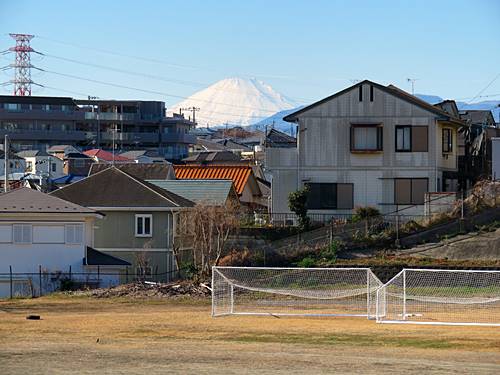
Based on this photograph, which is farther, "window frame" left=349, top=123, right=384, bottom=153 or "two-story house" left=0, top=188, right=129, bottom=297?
"window frame" left=349, top=123, right=384, bottom=153

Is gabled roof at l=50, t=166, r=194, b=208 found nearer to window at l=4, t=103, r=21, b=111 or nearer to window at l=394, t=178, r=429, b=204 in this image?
window at l=394, t=178, r=429, b=204

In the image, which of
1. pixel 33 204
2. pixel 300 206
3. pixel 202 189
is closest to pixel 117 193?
pixel 33 204

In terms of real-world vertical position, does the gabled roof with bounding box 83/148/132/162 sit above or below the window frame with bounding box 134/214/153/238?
above

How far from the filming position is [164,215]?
4597cm

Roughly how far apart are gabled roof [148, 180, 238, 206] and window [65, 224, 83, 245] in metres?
9.35

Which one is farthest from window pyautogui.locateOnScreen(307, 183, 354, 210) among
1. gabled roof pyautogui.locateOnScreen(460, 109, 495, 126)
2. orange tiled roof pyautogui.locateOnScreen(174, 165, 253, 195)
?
gabled roof pyautogui.locateOnScreen(460, 109, 495, 126)

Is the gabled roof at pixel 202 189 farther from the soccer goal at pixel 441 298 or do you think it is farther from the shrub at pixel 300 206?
the soccer goal at pixel 441 298

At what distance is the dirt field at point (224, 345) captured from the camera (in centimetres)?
1848

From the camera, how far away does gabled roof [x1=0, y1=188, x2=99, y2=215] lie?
42.1m

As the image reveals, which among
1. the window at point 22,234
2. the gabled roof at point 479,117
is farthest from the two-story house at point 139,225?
the gabled roof at point 479,117

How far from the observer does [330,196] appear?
50.0 metres

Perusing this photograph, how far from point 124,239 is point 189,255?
12.2 ft

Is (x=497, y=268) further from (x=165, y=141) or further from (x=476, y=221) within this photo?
(x=165, y=141)

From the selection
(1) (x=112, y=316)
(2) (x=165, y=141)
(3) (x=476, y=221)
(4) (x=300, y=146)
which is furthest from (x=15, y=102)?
(1) (x=112, y=316)
